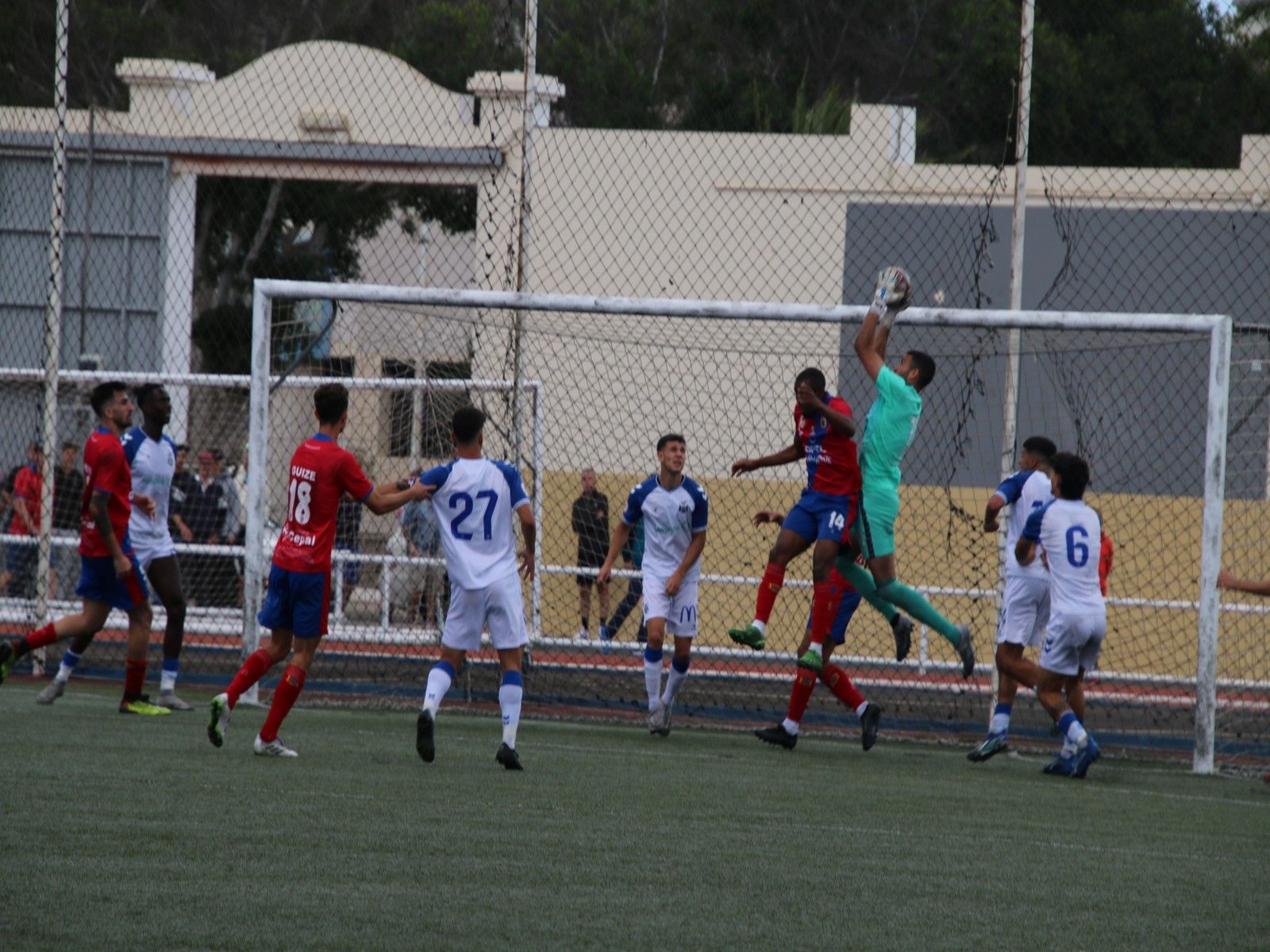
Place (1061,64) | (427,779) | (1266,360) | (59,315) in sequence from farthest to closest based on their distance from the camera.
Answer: (1061,64), (59,315), (1266,360), (427,779)

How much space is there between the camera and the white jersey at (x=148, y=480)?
11.4 meters

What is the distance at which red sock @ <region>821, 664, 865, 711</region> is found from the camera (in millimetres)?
10898

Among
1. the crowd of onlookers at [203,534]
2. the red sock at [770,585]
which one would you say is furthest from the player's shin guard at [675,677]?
the crowd of onlookers at [203,534]

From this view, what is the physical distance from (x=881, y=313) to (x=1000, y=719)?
10.6 feet

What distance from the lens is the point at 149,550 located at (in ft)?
37.5

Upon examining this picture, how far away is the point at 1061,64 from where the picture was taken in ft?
91.6

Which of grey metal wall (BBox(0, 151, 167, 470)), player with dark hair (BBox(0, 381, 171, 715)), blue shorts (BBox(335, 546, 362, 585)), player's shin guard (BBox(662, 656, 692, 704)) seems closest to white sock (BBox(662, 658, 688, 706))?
player's shin guard (BBox(662, 656, 692, 704))

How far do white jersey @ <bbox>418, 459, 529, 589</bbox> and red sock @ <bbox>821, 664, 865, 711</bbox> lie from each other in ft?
9.32

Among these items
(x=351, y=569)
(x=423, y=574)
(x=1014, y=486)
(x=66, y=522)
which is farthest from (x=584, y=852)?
(x=66, y=522)

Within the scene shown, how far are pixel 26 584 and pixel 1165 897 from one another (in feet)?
39.0

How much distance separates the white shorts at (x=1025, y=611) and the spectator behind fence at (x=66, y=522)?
894 cm

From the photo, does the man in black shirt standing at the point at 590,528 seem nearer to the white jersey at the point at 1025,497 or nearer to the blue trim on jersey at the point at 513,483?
the white jersey at the point at 1025,497

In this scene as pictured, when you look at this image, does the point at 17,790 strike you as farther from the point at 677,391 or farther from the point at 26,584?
the point at 677,391

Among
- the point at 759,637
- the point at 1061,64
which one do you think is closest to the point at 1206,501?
the point at 759,637
